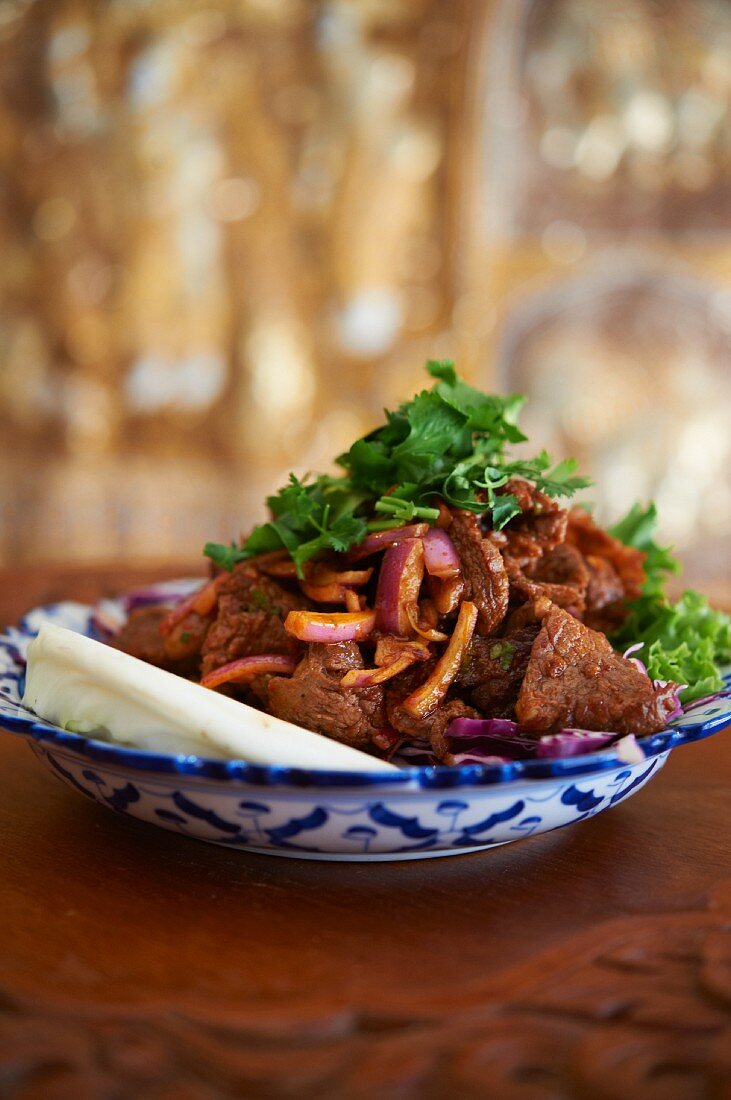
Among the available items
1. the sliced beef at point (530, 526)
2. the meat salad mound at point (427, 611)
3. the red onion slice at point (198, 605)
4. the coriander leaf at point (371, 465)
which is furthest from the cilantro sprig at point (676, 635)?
the red onion slice at point (198, 605)

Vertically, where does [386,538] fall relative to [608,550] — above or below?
above

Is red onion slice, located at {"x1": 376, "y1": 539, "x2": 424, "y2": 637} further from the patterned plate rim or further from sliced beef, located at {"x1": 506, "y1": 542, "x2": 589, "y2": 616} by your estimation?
the patterned plate rim

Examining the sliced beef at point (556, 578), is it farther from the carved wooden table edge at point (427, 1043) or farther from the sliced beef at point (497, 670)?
the carved wooden table edge at point (427, 1043)

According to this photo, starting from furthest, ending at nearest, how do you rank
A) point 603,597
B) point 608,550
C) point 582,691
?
point 608,550 → point 603,597 → point 582,691

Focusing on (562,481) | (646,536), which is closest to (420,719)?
(562,481)

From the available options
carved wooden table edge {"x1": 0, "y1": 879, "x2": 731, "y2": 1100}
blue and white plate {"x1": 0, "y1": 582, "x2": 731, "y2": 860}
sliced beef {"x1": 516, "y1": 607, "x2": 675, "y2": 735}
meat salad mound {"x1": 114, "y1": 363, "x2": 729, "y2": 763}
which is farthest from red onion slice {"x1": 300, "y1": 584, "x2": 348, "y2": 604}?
carved wooden table edge {"x1": 0, "y1": 879, "x2": 731, "y2": 1100}

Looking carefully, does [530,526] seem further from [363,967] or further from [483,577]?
[363,967]

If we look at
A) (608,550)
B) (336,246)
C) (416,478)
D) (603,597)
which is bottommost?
(603,597)
